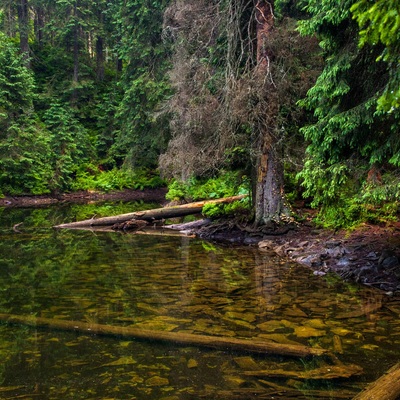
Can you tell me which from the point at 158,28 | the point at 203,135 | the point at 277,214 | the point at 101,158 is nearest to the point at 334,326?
the point at 277,214

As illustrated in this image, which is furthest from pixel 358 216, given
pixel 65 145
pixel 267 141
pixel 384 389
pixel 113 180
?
pixel 65 145

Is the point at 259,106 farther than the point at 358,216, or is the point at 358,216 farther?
the point at 259,106

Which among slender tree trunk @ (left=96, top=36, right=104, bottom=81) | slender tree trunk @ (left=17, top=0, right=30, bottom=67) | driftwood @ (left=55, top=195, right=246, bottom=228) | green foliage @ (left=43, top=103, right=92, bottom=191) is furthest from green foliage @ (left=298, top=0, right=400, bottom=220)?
slender tree trunk @ (left=96, top=36, right=104, bottom=81)

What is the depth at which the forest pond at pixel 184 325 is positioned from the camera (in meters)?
4.56

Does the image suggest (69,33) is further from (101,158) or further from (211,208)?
(211,208)

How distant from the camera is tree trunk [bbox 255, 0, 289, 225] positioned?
12.9 m

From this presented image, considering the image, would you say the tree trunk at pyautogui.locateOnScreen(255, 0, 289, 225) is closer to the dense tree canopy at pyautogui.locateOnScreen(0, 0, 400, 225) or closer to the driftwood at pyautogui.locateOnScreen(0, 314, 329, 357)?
the dense tree canopy at pyautogui.locateOnScreen(0, 0, 400, 225)

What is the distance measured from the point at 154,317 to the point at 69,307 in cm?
145

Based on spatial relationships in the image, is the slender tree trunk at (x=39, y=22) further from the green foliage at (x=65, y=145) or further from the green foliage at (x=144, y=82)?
the green foliage at (x=144, y=82)

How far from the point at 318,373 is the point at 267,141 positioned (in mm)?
9321

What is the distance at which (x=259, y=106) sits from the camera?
12.7 metres

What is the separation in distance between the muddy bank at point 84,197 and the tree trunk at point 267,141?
49.6 ft

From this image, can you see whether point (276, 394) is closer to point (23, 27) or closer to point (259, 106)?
point (259, 106)

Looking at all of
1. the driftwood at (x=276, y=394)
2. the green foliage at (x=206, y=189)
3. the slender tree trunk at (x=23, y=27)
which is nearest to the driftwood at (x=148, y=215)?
the green foliage at (x=206, y=189)
